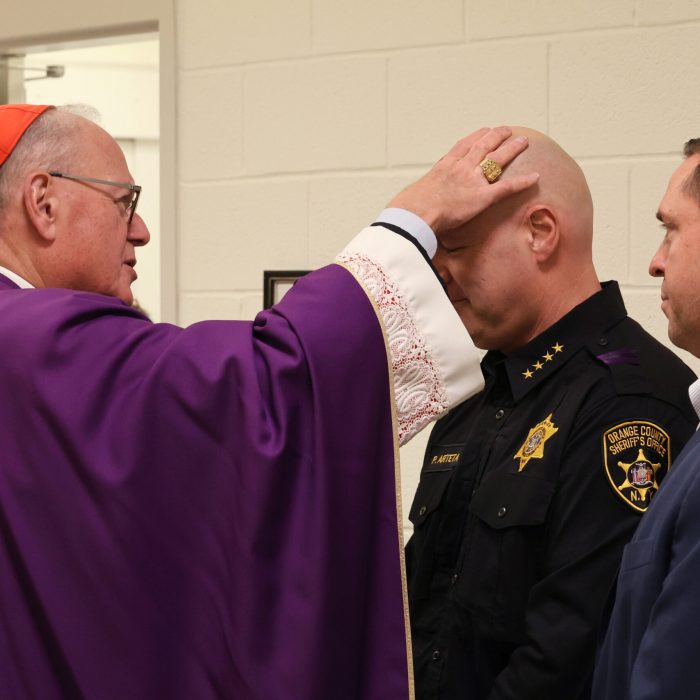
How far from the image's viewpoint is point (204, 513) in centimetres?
150

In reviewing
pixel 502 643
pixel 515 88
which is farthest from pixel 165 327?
pixel 515 88

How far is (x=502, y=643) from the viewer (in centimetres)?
174

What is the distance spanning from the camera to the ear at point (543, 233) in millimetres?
1883

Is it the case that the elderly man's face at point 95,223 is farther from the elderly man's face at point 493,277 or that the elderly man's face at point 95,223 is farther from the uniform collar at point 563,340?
the uniform collar at point 563,340

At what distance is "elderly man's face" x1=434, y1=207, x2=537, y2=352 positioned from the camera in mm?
1884

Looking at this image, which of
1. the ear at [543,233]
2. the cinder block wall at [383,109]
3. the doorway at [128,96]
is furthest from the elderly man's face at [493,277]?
the doorway at [128,96]

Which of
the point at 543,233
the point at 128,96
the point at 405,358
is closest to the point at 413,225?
the point at 405,358

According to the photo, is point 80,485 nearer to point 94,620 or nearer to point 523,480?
point 94,620

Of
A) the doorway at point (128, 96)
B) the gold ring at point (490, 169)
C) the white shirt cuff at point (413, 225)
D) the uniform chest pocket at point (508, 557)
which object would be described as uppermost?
the doorway at point (128, 96)

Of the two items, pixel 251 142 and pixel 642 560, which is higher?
pixel 251 142

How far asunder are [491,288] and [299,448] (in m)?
0.56

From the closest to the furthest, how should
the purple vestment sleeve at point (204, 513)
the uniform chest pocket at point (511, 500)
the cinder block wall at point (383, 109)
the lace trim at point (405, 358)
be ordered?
1. the purple vestment sleeve at point (204, 513)
2. the lace trim at point (405, 358)
3. the uniform chest pocket at point (511, 500)
4. the cinder block wall at point (383, 109)

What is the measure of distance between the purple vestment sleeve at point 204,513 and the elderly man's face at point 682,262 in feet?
1.44

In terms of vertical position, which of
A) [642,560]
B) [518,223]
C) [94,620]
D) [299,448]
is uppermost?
[518,223]
